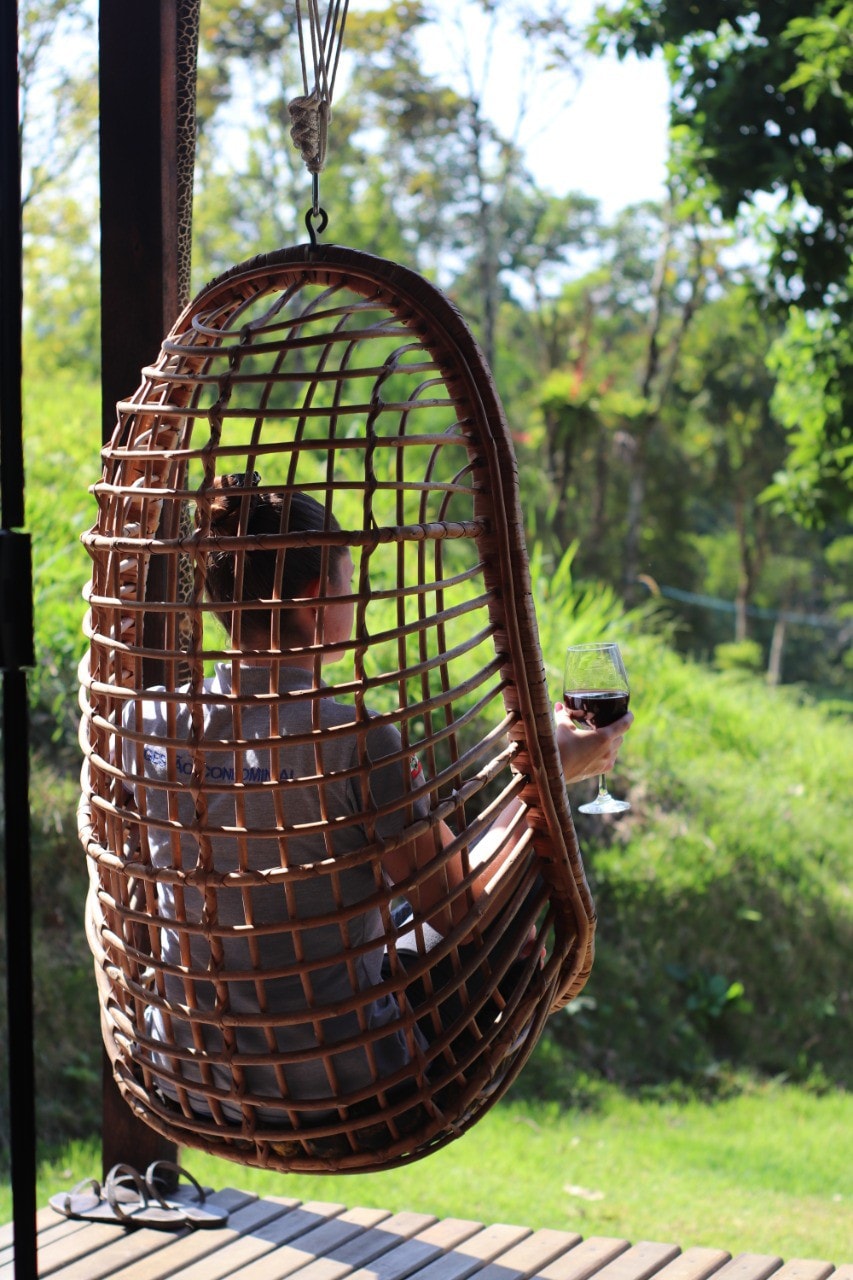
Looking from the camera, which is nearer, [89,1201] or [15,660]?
[15,660]

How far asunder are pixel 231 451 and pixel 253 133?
41.3ft

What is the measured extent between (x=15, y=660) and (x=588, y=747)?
2.39 ft

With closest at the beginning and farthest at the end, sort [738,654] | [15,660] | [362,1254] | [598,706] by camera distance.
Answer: [15,660]
[598,706]
[362,1254]
[738,654]

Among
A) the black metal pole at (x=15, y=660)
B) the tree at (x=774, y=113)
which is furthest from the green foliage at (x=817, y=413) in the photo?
the black metal pole at (x=15, y=660)

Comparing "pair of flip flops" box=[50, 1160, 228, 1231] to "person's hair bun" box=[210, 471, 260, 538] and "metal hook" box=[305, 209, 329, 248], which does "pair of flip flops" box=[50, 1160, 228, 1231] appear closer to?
"person's hair bun" box=[210, 471, 260, 538]

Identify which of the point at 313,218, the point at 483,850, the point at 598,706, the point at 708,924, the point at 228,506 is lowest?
the point at 708,924

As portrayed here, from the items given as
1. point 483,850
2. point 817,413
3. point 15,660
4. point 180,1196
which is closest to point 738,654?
point 817,413

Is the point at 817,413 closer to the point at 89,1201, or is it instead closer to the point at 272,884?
the point at 89,1201

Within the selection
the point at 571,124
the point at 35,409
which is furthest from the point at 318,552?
the point at 571,124

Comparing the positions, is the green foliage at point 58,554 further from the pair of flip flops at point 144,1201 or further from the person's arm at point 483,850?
the person's arm at point 483,850

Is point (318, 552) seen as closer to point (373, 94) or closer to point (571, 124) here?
point (571, 124)

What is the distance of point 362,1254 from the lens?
200cm

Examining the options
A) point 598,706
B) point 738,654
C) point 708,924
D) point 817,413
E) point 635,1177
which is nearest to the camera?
point 598,706

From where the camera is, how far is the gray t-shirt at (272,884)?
126cm
